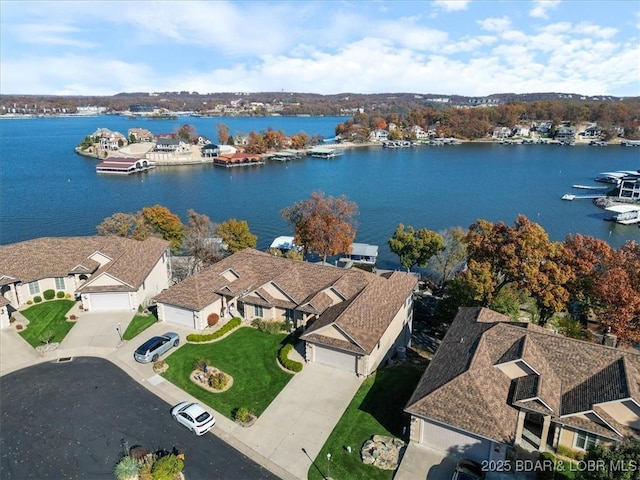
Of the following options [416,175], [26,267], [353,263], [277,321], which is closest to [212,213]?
[353,263]

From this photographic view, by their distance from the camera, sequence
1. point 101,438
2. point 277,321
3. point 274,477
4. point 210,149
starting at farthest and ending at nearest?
1. point 210,149
2. point 277,321
3. point 101,438
4. point 274,477

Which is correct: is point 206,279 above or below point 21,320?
above

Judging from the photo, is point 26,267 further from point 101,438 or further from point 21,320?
point 101,438

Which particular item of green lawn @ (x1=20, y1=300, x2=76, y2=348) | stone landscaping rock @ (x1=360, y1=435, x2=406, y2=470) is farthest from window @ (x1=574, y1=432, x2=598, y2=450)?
green lawn @ (x1=20, y1=300, x2=76, y2=348)

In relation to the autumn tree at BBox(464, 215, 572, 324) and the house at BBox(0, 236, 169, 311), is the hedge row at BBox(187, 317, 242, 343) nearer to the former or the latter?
the house at BBox(0, 236, 169, 311)

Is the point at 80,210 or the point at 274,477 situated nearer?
the point at 274,477

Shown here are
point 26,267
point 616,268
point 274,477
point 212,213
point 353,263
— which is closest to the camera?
point 274,477
